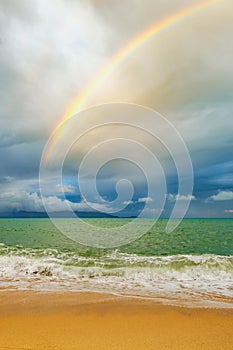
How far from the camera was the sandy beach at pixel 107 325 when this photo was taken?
519cm

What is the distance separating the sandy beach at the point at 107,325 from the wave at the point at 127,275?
3.99ft

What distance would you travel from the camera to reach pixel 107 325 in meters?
6.18

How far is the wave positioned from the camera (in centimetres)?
932

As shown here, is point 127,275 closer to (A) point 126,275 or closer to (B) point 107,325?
(A) point 126,275

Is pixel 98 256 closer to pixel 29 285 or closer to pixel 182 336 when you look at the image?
pixel 29 285

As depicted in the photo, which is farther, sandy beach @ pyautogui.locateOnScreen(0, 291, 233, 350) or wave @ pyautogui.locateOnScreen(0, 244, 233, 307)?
wave @ pyautogui.locateOnScreen(0, 244, 233, 307)

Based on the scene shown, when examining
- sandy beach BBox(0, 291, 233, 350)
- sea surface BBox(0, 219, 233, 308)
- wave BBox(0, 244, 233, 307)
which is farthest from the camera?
wave BBox(0, 244, 233, 307)

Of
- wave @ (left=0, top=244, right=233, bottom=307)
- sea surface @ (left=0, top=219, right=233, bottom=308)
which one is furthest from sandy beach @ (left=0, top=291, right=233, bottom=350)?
wave @ (left=0, top=244, right=233, bottom=307)

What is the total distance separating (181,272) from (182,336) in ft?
27.3

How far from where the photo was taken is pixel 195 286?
10617 mm

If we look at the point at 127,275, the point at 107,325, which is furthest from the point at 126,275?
the point at 107,325

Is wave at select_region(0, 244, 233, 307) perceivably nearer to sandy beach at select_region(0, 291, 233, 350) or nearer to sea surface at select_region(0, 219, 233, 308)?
sea surface at select_region(0, 219, 233, 308)

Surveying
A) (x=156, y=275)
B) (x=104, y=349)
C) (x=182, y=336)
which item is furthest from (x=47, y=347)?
(x=156, y=275)

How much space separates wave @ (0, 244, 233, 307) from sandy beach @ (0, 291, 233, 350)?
122 centimetres
